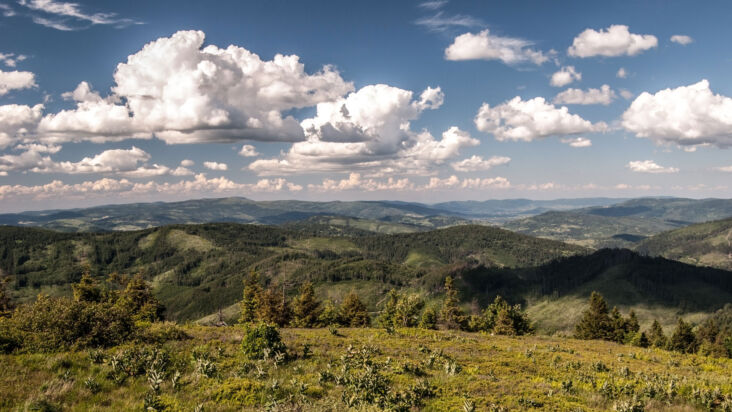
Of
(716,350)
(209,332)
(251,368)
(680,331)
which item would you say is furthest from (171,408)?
(680,331)

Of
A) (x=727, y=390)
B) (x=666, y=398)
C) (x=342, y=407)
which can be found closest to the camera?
(x=342, y=407)

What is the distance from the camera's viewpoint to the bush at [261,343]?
20.7 m

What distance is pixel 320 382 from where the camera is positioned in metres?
16.9

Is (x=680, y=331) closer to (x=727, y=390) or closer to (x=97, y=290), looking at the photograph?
(x=727, y=390)

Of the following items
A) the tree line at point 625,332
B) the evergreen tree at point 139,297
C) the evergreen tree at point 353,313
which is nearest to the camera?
the evergreen tree at point 139,297

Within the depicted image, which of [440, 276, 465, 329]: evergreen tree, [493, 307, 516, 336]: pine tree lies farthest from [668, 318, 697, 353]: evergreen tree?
[440, 276, 465, 329]: evergreen tree

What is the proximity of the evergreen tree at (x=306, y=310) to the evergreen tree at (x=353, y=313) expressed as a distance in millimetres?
6617

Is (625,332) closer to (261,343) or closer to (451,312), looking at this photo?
(451,312)

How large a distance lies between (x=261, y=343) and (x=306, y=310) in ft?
196

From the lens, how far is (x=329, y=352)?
957 inches

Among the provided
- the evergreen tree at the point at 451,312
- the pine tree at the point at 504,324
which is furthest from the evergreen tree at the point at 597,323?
the evergreen tree at the point at 451,312

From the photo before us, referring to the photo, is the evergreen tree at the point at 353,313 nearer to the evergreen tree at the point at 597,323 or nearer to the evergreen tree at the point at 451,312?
the evergreen tree at the point at 451,312

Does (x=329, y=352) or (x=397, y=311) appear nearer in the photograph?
(x=329, y=352)

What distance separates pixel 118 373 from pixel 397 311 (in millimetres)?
75979
